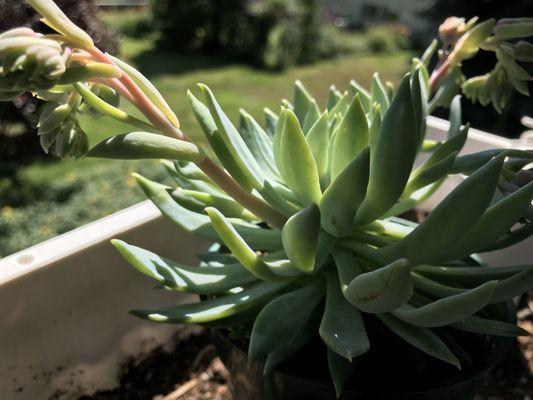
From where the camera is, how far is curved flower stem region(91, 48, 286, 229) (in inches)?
31.1

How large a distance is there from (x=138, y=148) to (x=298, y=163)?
0.90 ft

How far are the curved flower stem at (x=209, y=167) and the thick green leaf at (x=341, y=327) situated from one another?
0.16 meters

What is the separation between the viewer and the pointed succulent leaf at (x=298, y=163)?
84 centimetres

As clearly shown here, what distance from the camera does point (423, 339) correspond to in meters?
0.80

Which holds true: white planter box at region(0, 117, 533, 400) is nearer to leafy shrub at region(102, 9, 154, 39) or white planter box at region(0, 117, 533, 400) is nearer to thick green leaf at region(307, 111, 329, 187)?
thick green leaf at region(307, 111, 329, 187)

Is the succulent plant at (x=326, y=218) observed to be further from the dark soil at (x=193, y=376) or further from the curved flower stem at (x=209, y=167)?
the dark soil at (x=193, y=376)

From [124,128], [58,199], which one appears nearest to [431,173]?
[58,199]

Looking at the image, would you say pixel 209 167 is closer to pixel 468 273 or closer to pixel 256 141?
pixel 256 141

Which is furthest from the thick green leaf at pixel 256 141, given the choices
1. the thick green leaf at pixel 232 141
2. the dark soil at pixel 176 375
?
the dark soil at pixel 176 375

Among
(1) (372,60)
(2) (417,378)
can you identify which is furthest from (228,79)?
(2) (417,378)

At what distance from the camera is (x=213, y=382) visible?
1.22 meters

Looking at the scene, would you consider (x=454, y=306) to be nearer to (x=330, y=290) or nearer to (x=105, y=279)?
(x=330, y=290)

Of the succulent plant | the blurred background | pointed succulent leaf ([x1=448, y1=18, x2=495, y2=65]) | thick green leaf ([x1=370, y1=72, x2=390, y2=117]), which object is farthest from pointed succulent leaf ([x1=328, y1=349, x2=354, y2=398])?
the blurred background

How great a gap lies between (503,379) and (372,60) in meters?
6.14
